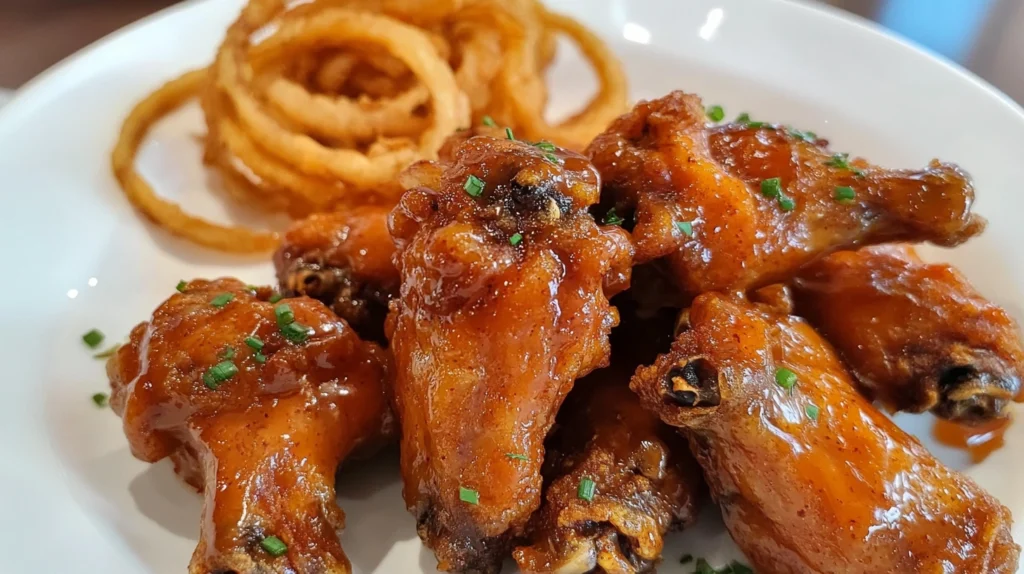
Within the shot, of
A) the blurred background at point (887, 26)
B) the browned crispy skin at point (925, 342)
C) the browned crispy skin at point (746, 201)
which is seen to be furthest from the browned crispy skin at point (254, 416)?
the blurred background at point (887, 26)

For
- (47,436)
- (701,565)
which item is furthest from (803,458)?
(47,436)

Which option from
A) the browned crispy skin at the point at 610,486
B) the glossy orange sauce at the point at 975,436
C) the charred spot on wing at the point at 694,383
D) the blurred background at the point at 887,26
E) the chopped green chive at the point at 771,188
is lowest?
the blurred background at the point at 887,26

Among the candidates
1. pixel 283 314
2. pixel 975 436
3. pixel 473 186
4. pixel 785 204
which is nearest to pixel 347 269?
pixel 283 314

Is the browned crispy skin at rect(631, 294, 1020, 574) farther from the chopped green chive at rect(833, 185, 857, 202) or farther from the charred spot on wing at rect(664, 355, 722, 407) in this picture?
the chopped green chive at rect(833, 185, 857, 202)

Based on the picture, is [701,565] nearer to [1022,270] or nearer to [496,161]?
[496,161]

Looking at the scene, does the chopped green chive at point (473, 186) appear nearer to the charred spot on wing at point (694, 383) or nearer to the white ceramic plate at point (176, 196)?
the charred spot on wing at point (694, 383)

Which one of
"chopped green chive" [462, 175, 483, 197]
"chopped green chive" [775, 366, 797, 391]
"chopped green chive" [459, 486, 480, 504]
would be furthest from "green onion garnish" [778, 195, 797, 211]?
"chopped green chive" [459, 486, 480, 504]
